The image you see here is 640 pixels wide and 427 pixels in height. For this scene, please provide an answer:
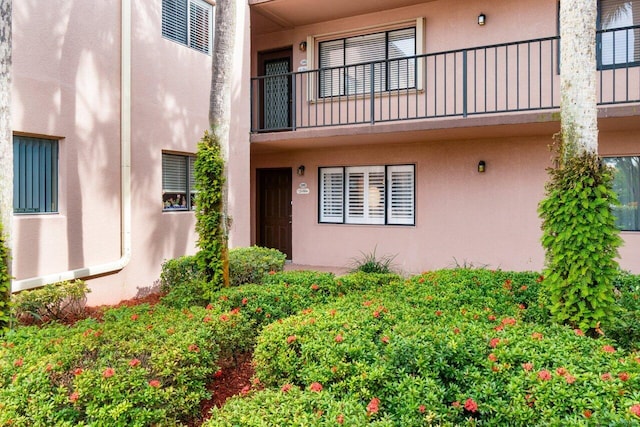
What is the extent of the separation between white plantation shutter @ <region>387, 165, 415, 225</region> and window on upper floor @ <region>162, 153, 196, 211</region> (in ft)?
15.3

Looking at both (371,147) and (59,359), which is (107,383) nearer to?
(59,359)

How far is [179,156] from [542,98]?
7.35 metres

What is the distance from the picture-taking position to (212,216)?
6.24 meters

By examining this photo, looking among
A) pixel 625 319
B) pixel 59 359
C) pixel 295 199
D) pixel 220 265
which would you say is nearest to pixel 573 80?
pixel 625 319

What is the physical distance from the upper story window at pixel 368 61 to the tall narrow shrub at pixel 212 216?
5.47m

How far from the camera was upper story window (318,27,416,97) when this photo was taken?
35.4 feet

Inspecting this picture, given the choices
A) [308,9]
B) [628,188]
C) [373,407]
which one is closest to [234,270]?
[373,407]

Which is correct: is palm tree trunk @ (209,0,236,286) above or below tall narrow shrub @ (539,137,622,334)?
above

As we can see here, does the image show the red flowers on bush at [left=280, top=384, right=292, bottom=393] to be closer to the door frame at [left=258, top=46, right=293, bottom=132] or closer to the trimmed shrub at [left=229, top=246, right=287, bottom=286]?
the trimmed shrub at [left=229, top=246, right=287, bottom=286]

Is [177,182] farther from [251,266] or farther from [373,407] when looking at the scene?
[373,407]

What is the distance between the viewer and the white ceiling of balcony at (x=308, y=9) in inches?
412

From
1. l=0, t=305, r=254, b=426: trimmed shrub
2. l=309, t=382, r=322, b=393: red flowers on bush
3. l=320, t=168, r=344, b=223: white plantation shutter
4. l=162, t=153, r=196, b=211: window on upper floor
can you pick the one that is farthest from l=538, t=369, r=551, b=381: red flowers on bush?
l=320, t=168, r=344, b=223: white plantation shutter

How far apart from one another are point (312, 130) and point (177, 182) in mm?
3082

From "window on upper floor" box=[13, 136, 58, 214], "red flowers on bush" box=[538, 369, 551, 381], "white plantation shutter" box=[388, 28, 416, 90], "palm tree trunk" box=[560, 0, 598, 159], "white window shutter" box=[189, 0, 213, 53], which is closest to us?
"red flowers on bush" box=[538, 369, 551, 381]
